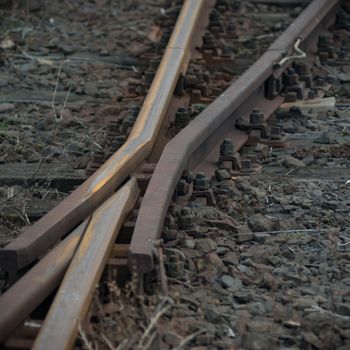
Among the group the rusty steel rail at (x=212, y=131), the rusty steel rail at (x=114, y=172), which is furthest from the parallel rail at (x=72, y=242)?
the rusty steel rail at (x=212, y=131)

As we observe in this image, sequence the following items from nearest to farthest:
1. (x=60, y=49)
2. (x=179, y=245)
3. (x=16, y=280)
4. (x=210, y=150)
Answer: (x=16, y=280) < (x=179, y=245) < (x=210, y=150) < (x=60, y=49)

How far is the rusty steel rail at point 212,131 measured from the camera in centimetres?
447

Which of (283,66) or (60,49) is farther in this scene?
(60,49)

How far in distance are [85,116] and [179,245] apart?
2524 millimetres

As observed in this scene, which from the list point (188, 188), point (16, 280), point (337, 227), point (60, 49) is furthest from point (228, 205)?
point (60, 49)

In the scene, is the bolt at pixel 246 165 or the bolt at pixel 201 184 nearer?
the bolt at pixel 201 184

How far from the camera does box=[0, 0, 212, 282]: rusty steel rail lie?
14.2 feet

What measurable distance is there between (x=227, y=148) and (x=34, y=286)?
2207 millimetres

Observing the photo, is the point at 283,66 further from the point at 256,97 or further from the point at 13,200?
the point at 13,200

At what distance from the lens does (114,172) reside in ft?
17.3

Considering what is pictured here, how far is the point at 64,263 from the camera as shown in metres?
4.30

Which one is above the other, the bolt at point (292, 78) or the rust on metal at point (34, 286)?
the bolt at point (292, 78)

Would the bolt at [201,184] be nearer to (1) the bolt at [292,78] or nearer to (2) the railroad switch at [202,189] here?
(2) the railroad switch at [202,189]

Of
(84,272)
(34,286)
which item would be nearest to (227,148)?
(84,272)
